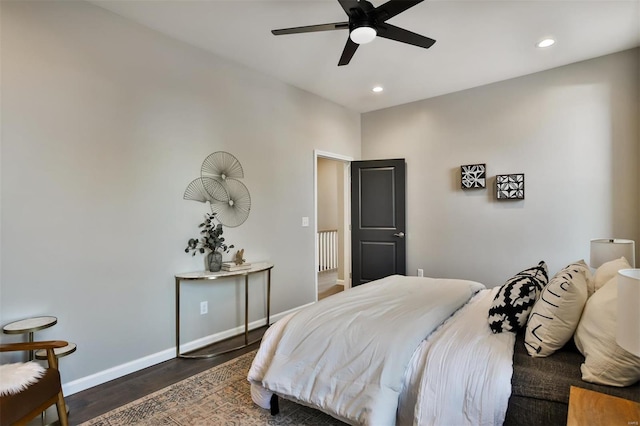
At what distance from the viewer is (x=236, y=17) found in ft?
8.93

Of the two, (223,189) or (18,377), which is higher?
(223,189)

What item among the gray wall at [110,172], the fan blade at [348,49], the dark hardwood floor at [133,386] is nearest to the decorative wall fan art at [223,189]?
the gray wall at [110,172]

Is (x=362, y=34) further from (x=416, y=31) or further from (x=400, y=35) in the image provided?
(x=416, y=31)

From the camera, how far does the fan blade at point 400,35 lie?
2217 mm

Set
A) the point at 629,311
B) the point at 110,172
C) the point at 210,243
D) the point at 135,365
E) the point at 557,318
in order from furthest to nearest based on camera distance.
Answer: the point at 210,243, the point at 135,365, the point at 110,172, the point at 557,318, the point at 629,311

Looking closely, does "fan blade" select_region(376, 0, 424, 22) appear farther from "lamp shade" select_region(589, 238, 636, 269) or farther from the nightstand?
"lamp shade" select_region(589, 238, 636, 269)

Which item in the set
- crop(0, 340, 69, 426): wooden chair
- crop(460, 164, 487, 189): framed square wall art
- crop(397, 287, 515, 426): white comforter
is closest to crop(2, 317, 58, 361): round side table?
crop(0, 340, 69, 426): wooden chair

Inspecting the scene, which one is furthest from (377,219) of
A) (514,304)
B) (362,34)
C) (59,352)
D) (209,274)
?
(59,352)

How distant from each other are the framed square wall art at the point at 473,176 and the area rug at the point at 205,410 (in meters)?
3.35

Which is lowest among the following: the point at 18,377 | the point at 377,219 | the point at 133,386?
the point at 133,386

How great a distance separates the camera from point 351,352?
1.71 meters

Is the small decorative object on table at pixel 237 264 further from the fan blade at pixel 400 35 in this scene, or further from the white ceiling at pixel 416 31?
the fan blade at pixel 400 35

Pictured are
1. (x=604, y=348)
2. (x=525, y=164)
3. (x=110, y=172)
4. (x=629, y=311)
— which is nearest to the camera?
(x=629, y=311)

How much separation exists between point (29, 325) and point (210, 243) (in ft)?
4.53
